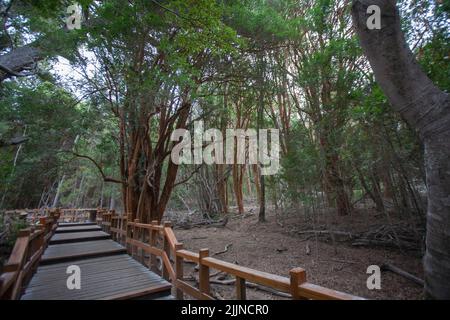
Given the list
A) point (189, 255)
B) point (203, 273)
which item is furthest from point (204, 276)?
point (189, 255)

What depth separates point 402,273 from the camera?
4195 millimetres

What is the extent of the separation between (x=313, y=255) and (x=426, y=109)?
12.9 ft

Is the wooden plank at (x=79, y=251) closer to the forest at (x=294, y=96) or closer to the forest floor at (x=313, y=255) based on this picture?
the forest at (x=294, y=96)

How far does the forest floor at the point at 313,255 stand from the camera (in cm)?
408

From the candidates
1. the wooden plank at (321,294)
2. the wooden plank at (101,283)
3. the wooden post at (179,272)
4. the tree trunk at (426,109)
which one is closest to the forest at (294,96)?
the tree trunk at (426,109)

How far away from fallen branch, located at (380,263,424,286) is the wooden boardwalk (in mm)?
4084

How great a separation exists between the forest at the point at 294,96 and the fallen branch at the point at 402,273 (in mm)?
29

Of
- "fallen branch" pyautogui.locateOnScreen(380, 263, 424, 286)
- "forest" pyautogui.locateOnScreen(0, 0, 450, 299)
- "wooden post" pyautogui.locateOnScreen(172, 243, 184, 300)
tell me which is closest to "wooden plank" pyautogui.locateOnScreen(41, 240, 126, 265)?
"forest" pyautogui.locateOnScreen(0, 0, 450, 299)

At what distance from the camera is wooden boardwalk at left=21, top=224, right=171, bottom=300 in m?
3.20

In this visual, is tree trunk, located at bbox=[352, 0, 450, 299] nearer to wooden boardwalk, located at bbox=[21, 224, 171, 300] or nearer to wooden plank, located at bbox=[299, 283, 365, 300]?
wooden plank, located at bbox=[299, 283, 365, 300]

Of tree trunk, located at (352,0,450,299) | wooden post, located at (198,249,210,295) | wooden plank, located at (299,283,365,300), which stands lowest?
wooden post, located at (198,249,210,295)

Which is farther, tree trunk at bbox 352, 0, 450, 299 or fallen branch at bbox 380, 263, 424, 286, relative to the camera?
fallen branch at bbox 380, 263, 424, 286

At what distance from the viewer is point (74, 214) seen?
1491 centimetres
